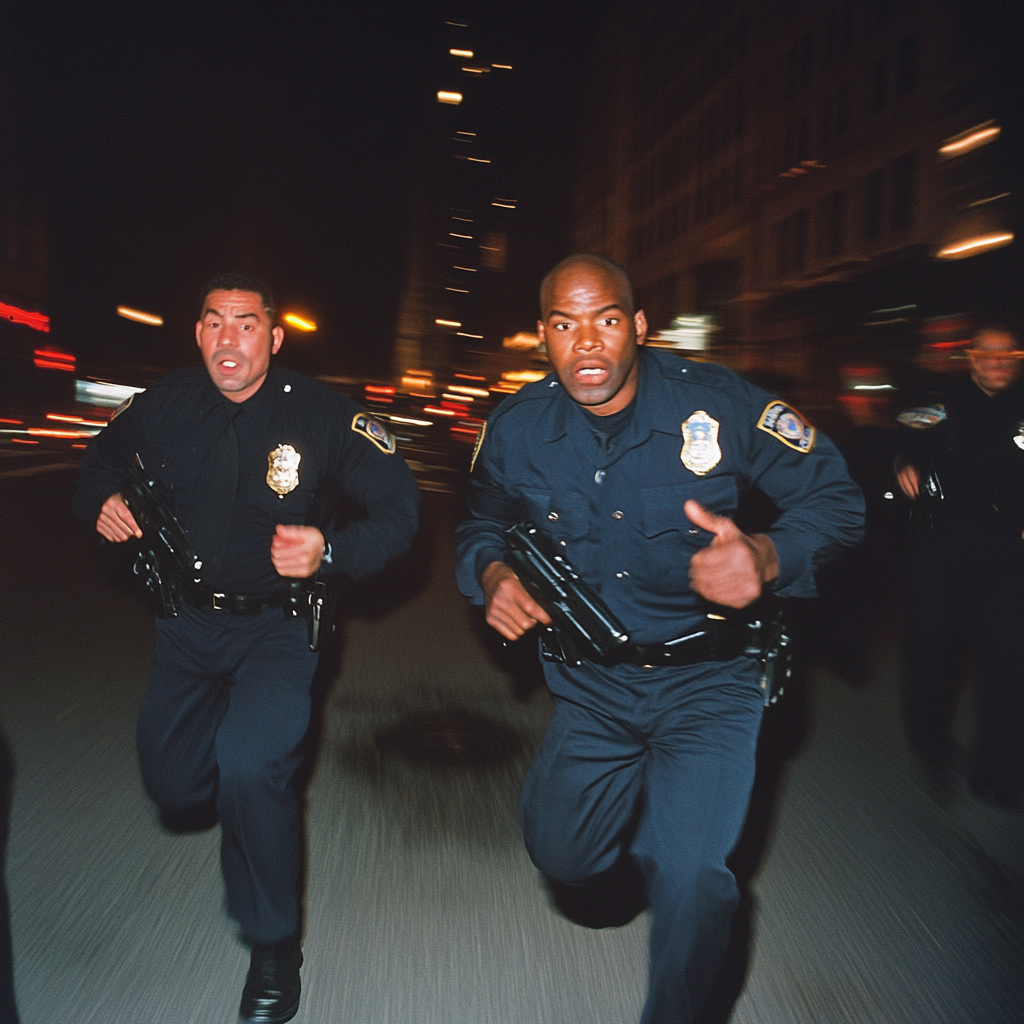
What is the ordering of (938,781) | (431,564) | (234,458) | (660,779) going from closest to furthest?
(660,779) < (234,458) < (938,781) < (431,564)

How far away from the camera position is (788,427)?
8.96 feet

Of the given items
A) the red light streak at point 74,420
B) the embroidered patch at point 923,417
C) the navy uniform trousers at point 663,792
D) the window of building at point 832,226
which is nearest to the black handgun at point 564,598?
the navy uniform trousers at point 663,792

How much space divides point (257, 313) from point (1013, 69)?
17.3 meters

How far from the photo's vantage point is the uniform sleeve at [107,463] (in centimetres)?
354

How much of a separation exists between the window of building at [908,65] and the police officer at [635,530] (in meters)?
40.3

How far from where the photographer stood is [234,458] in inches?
129

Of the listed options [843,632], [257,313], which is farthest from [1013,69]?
[257,313]

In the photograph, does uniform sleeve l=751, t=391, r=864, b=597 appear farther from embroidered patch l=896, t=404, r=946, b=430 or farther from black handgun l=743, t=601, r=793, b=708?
embroidered patch l=896, t=404, r=946, b=430

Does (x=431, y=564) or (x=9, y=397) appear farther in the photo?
(x=9, y=397)

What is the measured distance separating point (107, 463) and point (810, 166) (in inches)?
1866

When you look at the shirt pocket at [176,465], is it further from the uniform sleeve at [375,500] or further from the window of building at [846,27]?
the window of building at [846,27]

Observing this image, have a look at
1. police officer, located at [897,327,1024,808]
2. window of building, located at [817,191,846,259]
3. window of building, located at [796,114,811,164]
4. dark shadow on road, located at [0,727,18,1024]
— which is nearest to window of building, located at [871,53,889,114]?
window of building, located at [817,191,846,259]

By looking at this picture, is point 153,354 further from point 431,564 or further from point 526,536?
point 526,536

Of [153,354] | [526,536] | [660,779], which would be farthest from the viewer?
[153,354]
